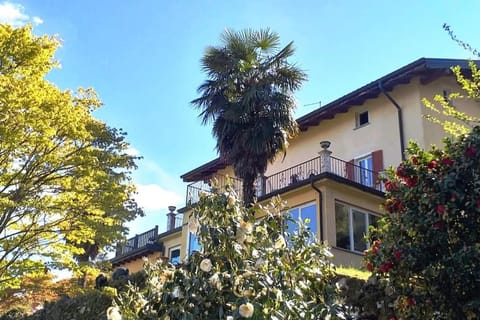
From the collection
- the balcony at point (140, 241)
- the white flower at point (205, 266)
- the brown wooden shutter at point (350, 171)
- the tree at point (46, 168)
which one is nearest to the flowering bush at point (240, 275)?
the white flower at point (205, 266)

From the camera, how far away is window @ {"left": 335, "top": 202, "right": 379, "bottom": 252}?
1627 centimetres

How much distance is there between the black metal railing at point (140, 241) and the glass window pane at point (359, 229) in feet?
42.3

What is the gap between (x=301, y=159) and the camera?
2152 cm

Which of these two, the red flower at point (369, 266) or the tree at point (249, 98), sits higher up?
the tree at point (249, 98)

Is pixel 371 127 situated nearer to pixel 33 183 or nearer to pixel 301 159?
pixel 301 159

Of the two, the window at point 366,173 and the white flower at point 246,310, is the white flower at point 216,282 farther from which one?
the window at point 366,173

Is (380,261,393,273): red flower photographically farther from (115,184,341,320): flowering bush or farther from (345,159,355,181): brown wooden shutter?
(345,159,355,181): brown wooden shutter

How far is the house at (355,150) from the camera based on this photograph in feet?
53.6

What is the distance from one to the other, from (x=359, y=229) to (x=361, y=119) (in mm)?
5058

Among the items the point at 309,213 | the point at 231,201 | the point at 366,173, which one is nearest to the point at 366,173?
the point at 366,173

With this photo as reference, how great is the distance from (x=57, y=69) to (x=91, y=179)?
3.44 metres

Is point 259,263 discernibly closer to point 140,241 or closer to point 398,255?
point 398,255

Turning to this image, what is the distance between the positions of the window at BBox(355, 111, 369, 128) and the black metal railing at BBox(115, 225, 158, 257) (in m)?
12.3

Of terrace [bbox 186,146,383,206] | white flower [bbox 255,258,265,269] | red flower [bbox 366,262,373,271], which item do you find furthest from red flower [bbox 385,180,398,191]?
terrace [bbox 186,146,383,206]
